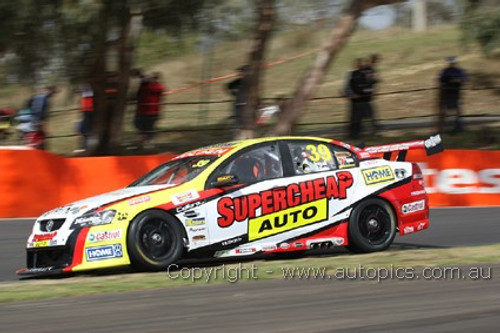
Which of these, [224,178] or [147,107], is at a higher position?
[147,107]

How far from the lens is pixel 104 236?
9.09 metres

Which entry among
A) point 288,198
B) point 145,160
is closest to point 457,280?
point 288,198

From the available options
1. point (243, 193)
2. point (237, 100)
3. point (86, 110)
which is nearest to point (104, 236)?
point (243, 193)

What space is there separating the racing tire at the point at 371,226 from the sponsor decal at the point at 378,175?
218 mm

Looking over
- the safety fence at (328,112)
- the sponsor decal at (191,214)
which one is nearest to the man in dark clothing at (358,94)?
the safety fence at (328,112)

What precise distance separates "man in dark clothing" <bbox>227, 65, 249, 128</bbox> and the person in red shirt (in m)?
1.56

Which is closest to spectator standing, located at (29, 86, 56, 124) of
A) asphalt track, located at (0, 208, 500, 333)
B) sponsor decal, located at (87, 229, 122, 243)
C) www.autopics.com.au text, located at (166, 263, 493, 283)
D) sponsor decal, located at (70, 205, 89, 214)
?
sponsor decal, located at (70, 205, 89, 214)

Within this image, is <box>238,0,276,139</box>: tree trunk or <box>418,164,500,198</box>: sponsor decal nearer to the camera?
<box>418,164,500,198</box>: sponsor decal

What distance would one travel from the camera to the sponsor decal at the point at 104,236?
9.07 metres

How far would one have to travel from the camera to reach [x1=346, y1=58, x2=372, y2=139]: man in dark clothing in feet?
65.6

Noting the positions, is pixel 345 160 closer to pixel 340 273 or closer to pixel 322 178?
pixel 322 178

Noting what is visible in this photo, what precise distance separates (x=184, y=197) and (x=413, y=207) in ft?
9.49

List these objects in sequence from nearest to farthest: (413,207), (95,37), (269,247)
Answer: (269,247) → (413,207) → (95,37)

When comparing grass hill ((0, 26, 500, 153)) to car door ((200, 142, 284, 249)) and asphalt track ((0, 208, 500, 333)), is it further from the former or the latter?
asphalt track ((0, 208, 500, 333))
